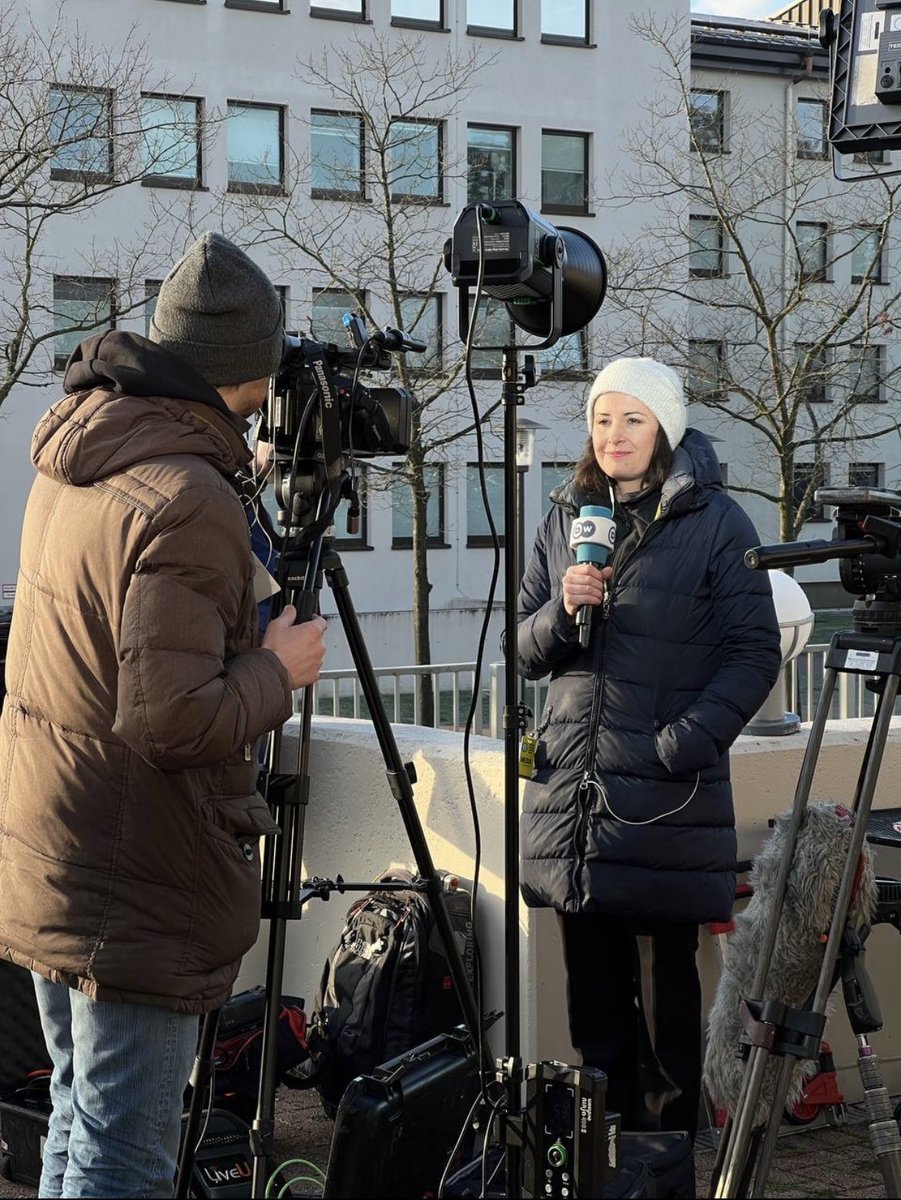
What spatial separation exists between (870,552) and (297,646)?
1.01 m

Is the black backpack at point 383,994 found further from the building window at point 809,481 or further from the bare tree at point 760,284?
the building window at point 809,481

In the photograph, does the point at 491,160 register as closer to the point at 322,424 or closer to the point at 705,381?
the point at 705,381

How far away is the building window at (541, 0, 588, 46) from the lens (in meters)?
27.5

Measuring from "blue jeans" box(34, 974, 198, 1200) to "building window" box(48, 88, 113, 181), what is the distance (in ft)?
48.7

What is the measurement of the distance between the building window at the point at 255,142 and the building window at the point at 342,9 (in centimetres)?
187

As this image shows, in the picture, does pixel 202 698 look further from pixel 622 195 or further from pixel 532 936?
pixel 622 195

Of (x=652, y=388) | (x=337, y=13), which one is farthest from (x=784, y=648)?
(x=337, y=13)

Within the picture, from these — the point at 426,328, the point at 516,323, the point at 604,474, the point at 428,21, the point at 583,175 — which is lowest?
the point at 604,474

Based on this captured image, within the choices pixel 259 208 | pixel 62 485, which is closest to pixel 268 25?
pixel 259 208

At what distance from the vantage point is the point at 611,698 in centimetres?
355

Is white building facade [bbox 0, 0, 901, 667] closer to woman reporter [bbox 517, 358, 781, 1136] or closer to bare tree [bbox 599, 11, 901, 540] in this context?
bare tree [bbox 599, 11, 901, 540]

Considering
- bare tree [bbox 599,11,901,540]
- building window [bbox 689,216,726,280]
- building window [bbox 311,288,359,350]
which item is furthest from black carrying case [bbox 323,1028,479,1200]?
building window [bbox 689,216,726,280]

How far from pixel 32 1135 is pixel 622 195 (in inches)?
944

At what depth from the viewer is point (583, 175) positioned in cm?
2770
